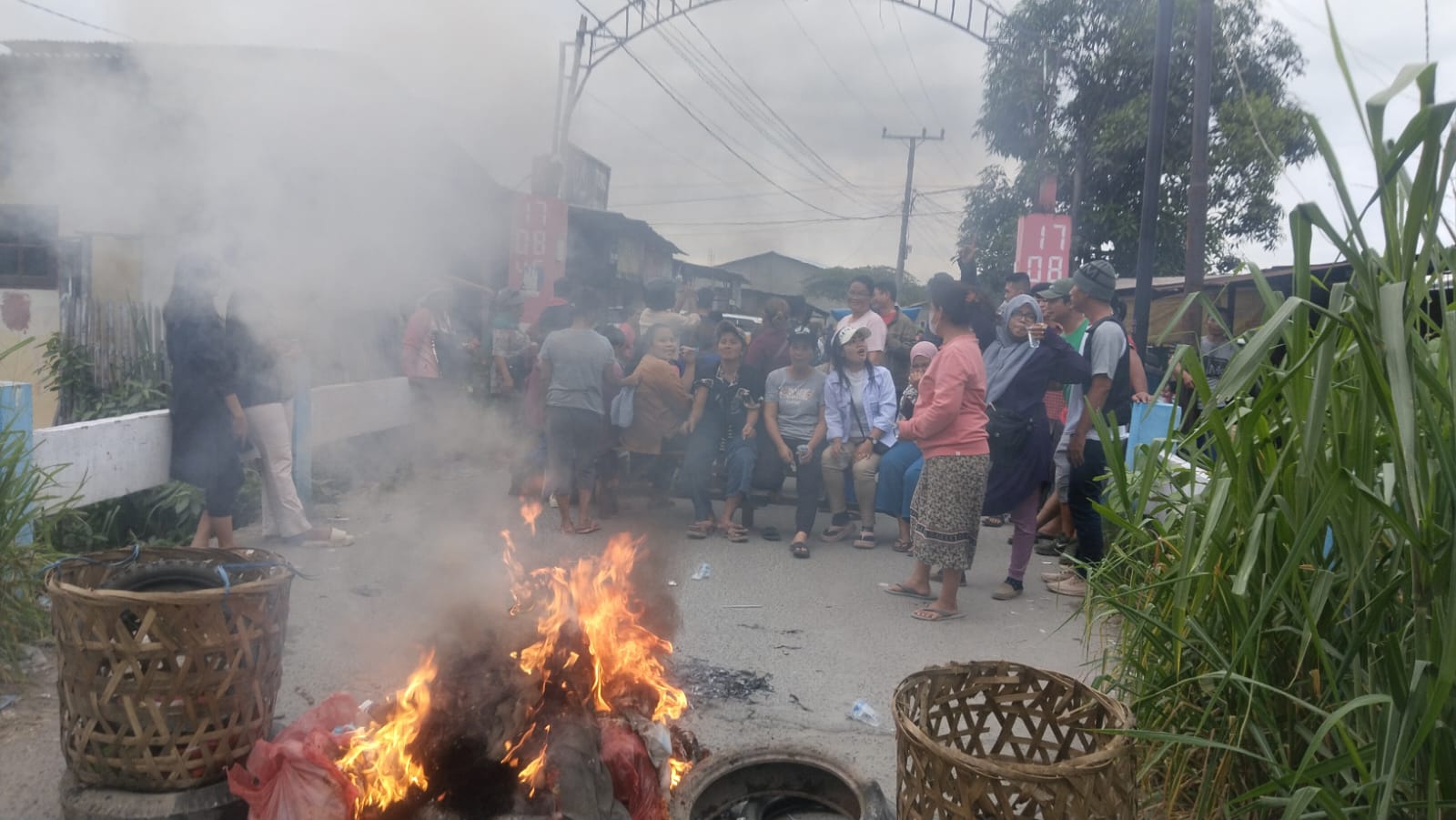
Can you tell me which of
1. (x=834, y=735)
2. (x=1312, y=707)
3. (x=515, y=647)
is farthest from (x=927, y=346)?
(x=1312, y=707)

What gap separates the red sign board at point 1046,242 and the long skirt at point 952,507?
23.6ft

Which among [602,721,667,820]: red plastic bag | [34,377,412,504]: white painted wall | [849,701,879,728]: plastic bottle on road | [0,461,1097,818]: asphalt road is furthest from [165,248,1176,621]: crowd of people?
[602,721,667,820]: red plastic bag

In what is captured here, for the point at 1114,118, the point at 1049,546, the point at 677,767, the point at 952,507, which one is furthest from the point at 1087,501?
the point at 1114,118

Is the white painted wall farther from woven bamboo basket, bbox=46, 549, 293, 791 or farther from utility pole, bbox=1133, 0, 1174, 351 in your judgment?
utility pole, bbox=1133, 0, 1174, 351

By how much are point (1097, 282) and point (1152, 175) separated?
3966mm

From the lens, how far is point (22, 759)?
3264 mm

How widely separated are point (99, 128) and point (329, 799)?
363cm

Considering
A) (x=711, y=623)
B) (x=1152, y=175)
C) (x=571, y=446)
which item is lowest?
(x=711, y=623)

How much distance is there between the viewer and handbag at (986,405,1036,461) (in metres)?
5.60

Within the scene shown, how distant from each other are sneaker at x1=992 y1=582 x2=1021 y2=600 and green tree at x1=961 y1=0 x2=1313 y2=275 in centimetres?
1014

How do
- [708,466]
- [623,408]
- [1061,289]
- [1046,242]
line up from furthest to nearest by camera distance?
1. [1046,242]
2. [623,408]
3. [708,466]
4. [1061,289]

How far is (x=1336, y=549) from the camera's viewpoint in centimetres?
208

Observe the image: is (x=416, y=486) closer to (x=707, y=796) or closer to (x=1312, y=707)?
(x=707, y=796)

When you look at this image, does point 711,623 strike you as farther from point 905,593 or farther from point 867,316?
point 867,316
